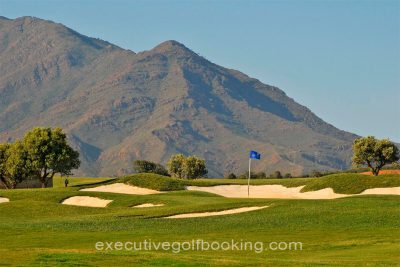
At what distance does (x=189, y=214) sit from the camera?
63.0 metres

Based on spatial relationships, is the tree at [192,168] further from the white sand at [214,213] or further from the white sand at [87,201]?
the white sand at [214,213]

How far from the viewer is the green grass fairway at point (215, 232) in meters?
35.3

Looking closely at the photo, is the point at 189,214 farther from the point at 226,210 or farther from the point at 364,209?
the point at 364,209

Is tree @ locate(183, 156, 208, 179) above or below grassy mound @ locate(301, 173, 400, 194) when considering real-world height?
above

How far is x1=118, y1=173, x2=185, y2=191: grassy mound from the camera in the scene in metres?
94.3

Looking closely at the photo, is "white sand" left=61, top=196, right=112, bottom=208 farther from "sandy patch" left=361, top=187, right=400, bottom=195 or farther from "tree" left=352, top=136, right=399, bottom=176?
"tree" left=352, top=136, right=399, bottom=176

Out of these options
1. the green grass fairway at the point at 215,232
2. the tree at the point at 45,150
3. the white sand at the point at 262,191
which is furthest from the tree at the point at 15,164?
the green grass fairway at the point at 215,232

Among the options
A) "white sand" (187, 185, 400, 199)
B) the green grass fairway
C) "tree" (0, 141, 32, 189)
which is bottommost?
the green grass fairway

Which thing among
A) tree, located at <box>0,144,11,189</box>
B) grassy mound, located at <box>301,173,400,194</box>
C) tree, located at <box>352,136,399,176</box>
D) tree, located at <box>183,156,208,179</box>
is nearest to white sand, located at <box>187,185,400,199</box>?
grassy mound, located at <box>301,173,400,194</box>

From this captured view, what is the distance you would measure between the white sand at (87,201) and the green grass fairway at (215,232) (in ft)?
11.0

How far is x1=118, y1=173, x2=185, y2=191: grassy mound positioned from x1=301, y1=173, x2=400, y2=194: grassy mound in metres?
16.6

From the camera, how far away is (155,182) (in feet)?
314

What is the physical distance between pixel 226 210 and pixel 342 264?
29.4m

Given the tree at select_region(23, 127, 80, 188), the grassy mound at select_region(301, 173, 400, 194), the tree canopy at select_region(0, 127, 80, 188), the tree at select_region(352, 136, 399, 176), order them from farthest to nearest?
1. the tree at select_region(352, 136, 399, 176)
2. the tree canopy at select_region(0, 127, 80, 188)
3. the tree at select_region(23, 127, 80, 188)
4. the grassy mound at select_region(301, 173, 400, 194)
